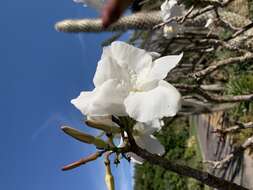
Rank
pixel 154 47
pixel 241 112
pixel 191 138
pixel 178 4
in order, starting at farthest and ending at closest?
pixel 191 138 < pixel 154 47 < pixel 241 112 < pixel 178 4

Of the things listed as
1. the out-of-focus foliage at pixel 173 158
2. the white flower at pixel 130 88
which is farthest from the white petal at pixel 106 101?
the out-of-focus foliage at pixel 173 158

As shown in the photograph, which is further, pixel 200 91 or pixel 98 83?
pixel 200 91

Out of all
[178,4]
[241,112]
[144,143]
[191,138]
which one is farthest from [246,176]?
[191,138]

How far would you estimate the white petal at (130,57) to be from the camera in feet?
2.43

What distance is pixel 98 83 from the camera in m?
0.73

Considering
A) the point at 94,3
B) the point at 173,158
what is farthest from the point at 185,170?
the point at 173,158

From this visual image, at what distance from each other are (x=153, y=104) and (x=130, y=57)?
121mm

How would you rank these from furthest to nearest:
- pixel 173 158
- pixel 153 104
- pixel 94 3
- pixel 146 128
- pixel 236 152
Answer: pixel 173 158 → pixel 236 152 → pixel 94 3 → pixel 146 128 → pixel 153 104

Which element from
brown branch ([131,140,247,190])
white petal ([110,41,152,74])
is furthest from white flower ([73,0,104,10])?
brown branch ([131,140,247,190])

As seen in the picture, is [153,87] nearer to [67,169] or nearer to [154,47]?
[67,169]

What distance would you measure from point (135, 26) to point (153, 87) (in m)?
4.23

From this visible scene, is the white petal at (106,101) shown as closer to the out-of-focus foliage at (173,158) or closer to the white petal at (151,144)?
the white petal at (151,144)

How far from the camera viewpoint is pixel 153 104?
657 mm

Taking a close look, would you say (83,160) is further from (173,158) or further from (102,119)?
(173,158)
